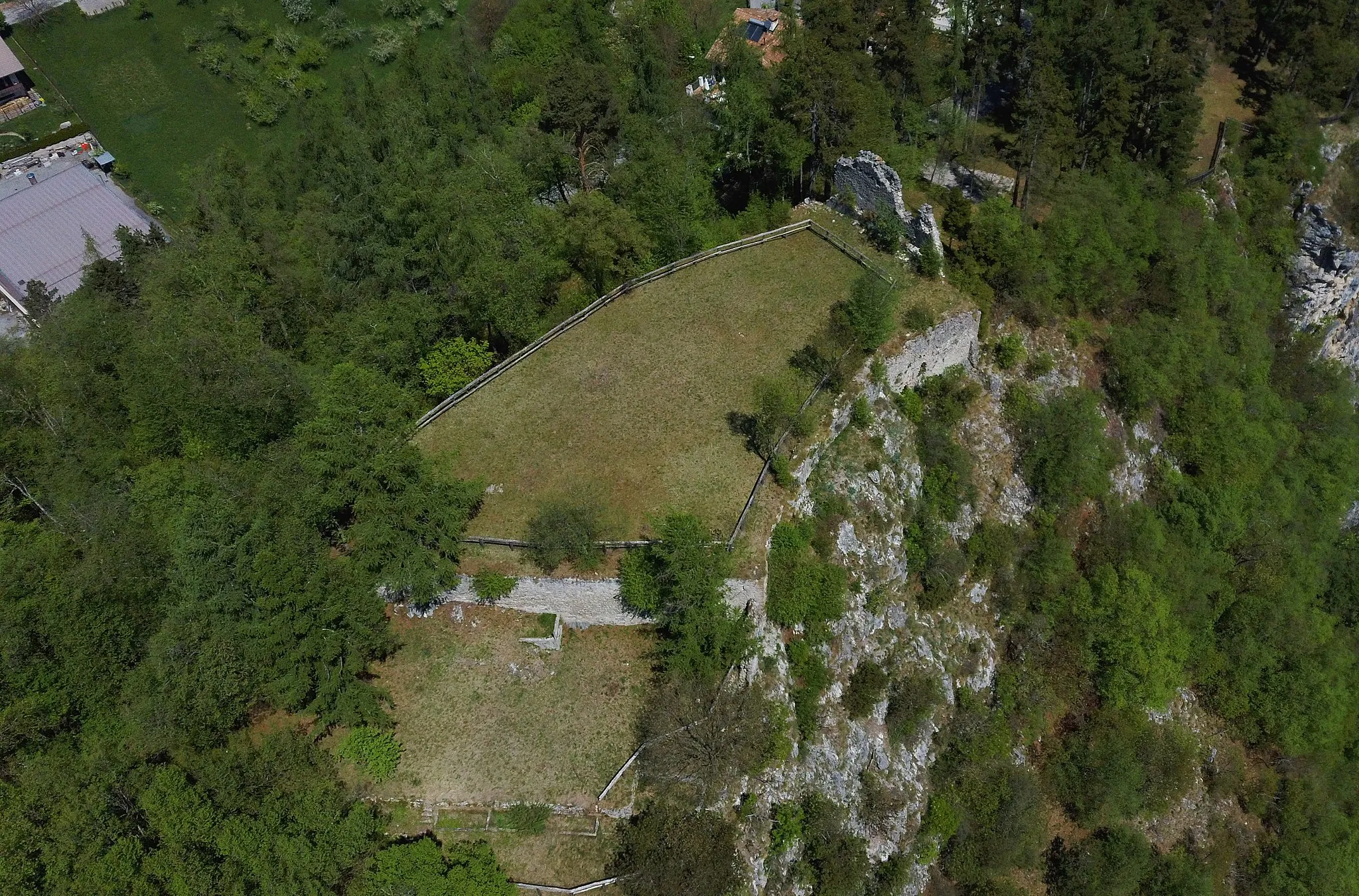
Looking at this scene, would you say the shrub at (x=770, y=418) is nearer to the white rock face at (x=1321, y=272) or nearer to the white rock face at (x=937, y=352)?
the white rock face at (x=937, y=352)

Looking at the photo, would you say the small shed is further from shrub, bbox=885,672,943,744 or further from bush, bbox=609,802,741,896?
shrub, bbox=885,672,943,744

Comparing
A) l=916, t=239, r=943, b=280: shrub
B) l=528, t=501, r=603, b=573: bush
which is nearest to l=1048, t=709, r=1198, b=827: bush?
l=916, t=239, r=943, b=280: shrub

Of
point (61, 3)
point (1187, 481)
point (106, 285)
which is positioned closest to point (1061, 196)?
point (1187, 481)

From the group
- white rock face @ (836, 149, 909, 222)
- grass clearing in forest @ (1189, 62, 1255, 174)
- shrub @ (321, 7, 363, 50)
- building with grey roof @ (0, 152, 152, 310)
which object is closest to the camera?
white rock face @ (836, 149, 909, 222)

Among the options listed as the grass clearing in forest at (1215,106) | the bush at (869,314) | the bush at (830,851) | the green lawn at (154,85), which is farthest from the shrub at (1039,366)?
the green lawn at (154,85)

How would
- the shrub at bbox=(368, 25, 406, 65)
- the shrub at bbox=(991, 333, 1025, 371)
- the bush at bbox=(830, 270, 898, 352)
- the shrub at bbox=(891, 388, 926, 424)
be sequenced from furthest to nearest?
the shrub at bbox=(368, 25, 406, 65)
the shrub at bbox=(991, 333, 1025, 371)
the shrub at bbox=(891, 388, 926, 424)
the bush at bbox=(830, 270, 898, 352)
